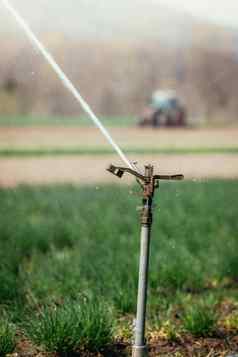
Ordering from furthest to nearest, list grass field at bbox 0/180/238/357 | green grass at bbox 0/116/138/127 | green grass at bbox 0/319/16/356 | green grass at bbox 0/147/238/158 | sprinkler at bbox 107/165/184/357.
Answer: green grass at bbox 0/116/138/127 < green grass at bbox 0/147/238/158 < grass field at bbox 0/180/238/357 < green grass at bbox 0/319/16/356 < sprinkler at bbox 107/165/184/357

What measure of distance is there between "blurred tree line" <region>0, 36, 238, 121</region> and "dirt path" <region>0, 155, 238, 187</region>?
25250 mm

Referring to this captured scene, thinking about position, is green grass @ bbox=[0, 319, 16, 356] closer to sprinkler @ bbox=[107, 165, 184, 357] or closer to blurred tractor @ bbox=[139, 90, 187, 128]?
sprinkler @ bbox=[107, 165, 184, 357]

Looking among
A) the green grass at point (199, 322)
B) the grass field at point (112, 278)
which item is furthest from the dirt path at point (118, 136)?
the green grass at point (199, 322)

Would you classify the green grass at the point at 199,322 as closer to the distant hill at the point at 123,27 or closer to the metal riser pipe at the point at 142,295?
the metal riser pipe at the point at 142,295

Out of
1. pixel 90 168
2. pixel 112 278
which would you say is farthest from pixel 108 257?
pixel 90 168

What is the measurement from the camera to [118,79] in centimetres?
5416

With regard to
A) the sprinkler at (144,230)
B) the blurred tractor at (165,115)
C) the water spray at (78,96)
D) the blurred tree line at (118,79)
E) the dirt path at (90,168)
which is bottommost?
the sprinkler at (144,230)

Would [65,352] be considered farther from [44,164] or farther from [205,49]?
[205,49]

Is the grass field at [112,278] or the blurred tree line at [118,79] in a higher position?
the blurred tree line at [118,79]

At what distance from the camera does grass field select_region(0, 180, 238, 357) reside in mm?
3692

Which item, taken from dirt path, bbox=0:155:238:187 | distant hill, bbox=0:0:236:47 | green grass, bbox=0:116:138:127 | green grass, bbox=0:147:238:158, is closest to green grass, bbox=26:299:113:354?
dirt path, bbox=0:155:238:187

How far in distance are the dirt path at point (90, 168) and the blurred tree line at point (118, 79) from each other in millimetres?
25250

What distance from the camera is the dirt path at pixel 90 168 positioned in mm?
14219

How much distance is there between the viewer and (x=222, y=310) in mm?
4699
